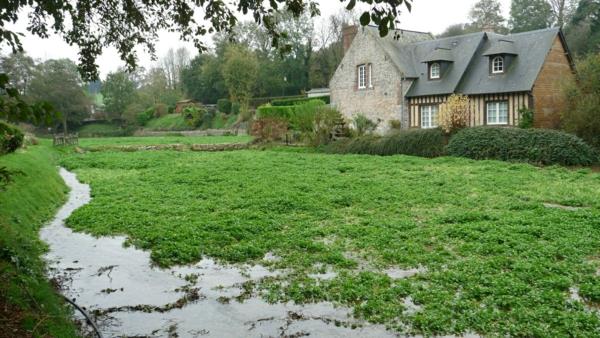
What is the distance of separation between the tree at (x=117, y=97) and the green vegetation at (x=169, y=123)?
Result: 13.5 feet

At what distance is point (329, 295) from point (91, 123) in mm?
65724

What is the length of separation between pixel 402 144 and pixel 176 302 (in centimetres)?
1902

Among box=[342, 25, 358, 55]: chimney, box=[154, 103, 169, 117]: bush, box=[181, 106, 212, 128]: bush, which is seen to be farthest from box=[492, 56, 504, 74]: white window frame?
box=[154, 103, 169, 117]: bush

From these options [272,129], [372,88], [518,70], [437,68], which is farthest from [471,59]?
[272,129]

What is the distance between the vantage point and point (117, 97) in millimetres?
63531

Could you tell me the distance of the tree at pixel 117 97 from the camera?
206ft

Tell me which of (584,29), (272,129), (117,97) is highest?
(584,29)

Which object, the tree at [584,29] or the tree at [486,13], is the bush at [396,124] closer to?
the tree at [584,29]

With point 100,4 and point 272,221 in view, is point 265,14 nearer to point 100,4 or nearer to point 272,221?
point 100,4

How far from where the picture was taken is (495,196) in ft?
41.2

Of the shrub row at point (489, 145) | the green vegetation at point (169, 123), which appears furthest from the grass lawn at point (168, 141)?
the green vegetation at point (169, 123)

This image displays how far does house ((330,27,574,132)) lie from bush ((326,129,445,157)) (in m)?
4.31

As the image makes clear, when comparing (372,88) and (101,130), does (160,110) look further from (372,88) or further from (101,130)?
(372,88)

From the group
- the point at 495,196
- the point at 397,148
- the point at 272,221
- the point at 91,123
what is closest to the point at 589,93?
the point at 397,148
